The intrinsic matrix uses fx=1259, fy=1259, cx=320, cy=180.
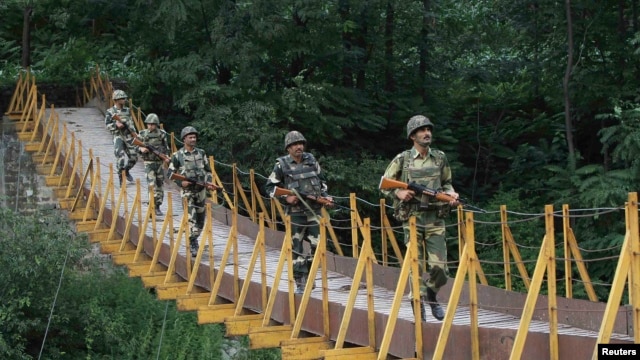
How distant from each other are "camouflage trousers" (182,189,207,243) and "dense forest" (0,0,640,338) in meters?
6.93

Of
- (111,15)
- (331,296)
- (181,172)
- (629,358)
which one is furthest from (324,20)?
(629,358)

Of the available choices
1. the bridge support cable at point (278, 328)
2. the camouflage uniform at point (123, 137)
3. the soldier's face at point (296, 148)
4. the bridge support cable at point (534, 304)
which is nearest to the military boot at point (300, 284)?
the bridge support cable at point (278, 328)

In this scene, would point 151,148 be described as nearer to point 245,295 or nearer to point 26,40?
point 245,295

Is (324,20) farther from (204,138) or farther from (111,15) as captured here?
(111,15)

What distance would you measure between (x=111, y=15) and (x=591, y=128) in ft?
36.1

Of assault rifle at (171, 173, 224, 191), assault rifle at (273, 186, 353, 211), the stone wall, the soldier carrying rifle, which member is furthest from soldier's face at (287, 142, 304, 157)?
the stone wall

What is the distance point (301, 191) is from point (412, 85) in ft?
47.2

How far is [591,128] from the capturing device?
82.3 ft

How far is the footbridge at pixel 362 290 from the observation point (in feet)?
28.5

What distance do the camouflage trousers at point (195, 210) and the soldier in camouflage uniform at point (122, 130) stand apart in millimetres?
4214

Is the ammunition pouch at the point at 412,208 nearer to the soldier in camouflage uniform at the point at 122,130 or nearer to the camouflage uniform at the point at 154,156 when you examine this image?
the camouflage uniform at the point at 154,156

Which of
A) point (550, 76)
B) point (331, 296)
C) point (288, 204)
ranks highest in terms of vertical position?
point (550, 76)

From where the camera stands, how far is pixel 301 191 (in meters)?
12.2

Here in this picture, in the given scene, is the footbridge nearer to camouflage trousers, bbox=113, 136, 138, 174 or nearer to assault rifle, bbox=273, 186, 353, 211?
assault rifle, bbox=273, 186, 353, 211
